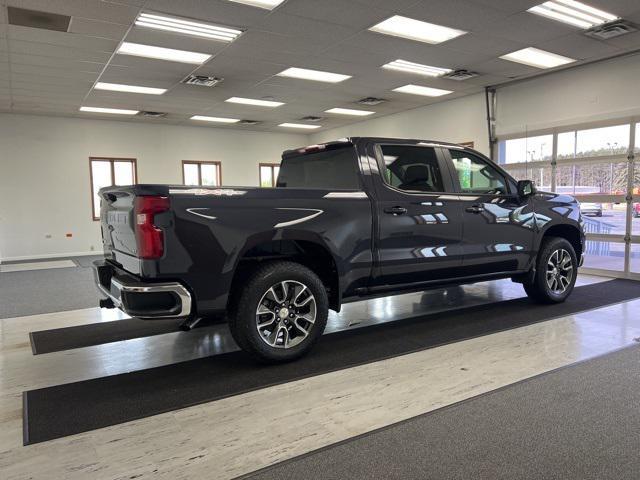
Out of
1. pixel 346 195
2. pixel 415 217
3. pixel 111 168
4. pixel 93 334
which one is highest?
pixel 111 168

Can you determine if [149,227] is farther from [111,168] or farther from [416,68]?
[111,168]

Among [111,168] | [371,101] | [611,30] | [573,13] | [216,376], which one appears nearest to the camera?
[216,376]

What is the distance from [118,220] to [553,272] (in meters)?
4.08

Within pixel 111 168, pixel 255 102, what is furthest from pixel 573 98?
pixel 111 168

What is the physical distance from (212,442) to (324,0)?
420 centimetres

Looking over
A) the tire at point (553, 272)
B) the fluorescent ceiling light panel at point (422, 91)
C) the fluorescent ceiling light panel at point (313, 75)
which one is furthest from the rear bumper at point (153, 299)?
the fluorescent ceiling light panel at point (422, 91)

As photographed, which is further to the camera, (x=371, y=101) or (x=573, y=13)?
(x=371, y=101)

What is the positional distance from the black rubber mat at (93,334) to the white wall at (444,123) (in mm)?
7040

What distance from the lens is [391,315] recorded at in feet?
14.8

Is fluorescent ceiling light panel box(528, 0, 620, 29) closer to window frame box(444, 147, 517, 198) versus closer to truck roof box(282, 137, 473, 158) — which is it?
window frame box(444, 147, 517, 198)

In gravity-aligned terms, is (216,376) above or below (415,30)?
below

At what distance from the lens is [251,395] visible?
8.79 ft

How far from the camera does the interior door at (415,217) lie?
3498mm

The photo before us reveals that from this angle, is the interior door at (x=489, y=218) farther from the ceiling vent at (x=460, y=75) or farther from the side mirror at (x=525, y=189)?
the ceiling vent at (x=460, y=75)
